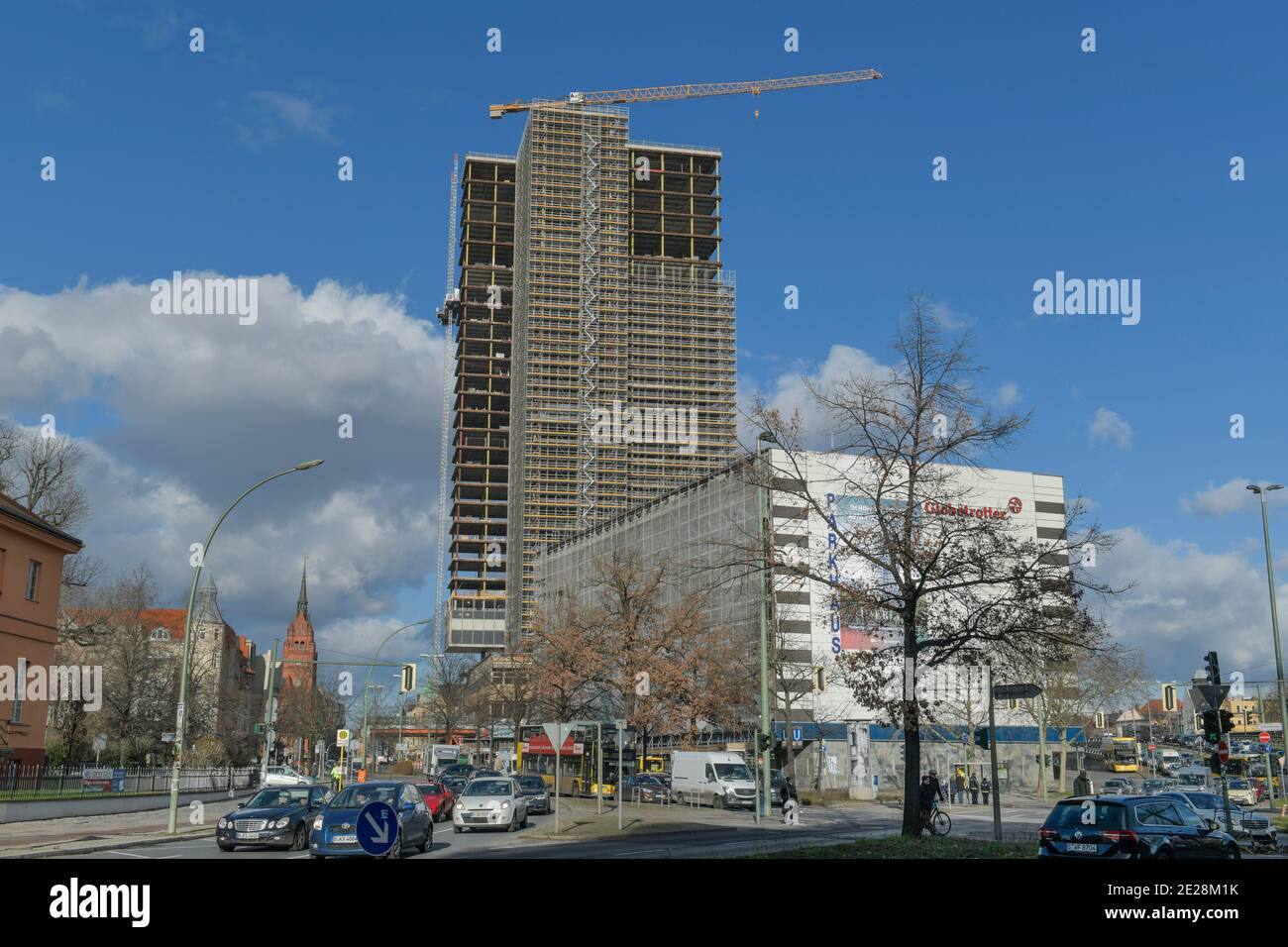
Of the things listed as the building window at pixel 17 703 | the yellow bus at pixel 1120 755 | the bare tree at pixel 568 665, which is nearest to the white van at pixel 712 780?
the bare tree at pixel 568 665

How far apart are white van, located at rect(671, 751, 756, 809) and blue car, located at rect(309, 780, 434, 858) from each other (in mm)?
24615

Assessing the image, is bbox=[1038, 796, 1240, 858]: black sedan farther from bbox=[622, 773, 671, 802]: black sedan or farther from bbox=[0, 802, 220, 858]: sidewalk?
bbox=[622, 773, 671, 802]: black sedan

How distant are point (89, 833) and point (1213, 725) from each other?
28679 millimetres

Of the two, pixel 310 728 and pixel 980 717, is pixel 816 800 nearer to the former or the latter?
pixel 980 717

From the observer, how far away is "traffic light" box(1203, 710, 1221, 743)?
87.5 ft

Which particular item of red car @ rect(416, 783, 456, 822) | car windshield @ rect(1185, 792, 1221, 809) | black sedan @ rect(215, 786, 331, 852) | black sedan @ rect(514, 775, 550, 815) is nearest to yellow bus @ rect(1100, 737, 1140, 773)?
black sedan @ rect(514, 775, 550, 815)

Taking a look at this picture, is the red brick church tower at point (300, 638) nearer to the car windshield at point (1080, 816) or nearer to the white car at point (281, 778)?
the white car at point (281, 778)

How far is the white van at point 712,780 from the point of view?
4703 cm

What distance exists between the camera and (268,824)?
77.7ft

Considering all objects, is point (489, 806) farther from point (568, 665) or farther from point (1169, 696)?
point (1169, 696)

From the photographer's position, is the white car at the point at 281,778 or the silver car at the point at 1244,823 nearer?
the silver car at the point at 1244,823

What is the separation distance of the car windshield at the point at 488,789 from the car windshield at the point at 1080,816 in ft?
60.7

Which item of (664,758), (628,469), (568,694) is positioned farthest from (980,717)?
(628,469)
